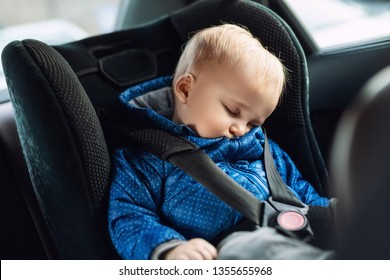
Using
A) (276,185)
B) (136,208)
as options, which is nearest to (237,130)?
(276,185)

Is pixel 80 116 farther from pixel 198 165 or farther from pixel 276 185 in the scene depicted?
pixel 276 185

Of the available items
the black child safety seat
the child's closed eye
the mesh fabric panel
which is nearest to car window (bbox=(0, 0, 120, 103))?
the black child safety seat

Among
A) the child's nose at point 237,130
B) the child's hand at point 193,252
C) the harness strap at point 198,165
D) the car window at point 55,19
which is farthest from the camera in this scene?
the car window at point 55,19

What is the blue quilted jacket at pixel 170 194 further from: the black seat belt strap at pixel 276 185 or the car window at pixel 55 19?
the car window at pixel 55 19

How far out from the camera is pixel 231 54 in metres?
1.06

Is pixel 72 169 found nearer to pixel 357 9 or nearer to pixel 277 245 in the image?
pixel 277 245

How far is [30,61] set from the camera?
964mm

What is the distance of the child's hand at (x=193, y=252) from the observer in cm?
86

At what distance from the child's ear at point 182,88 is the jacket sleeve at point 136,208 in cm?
16

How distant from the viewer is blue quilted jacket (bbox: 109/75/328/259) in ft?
3.15

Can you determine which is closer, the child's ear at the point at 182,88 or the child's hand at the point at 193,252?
the child's hand at the point at 193,252

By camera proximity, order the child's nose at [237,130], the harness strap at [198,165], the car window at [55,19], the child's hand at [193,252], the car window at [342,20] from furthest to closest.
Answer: the car window at [55,19], the car window at [342,20], the child's nose at [237,130], the harness strap at [198,165], the child's hand at [193,252]

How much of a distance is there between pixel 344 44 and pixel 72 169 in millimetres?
882

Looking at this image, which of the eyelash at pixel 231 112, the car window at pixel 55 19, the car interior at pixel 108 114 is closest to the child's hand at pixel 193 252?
the car interior at pixel 108 114
